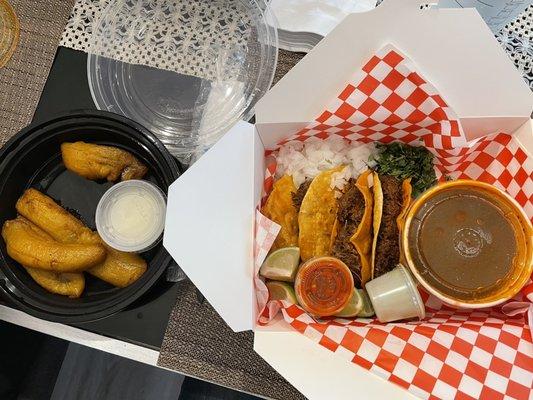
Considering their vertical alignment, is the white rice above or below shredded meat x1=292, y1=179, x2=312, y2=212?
above

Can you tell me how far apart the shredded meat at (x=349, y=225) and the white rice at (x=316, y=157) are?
0.06 metres

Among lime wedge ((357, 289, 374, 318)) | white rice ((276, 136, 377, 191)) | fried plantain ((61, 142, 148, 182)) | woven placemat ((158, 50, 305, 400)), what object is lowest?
woven placemat ((158, 50, 305, 400))

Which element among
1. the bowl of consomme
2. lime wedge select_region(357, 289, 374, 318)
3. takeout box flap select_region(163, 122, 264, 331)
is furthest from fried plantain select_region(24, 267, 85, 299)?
the bowl of consomme

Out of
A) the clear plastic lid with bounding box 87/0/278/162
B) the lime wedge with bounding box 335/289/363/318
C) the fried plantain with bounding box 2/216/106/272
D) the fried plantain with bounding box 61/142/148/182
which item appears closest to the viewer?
the lime wedge with bounding box 335/289/363/318

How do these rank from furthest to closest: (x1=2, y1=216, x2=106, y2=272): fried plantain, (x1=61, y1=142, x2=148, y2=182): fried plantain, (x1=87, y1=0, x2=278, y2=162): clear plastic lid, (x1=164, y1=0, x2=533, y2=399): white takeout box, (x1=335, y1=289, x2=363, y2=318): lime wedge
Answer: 1. (x1=87, y1=0, x2=278, y2=162): clear plastic lid
2. (x1=61, y1=142, x2=148, y2=182): fried plantain
3. (x1=2, y1=216, x2=106, y2=272): fried plantain
4. (x1=335, y1=289, x2=363, y2=318): lime wedge
5. (x1=164, y1=0, x2=533, y2=399): white takeout box

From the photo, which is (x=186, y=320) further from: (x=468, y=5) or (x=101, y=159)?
(x=468, y=5)

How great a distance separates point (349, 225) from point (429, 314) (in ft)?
0.82

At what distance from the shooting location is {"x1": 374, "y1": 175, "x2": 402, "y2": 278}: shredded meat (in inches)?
45.8

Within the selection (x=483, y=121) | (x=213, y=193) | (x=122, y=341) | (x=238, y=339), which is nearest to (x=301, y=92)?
(x=213, y=193)

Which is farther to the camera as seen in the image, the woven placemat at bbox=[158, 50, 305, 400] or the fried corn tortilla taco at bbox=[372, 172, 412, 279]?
the woven placemat at bbox=[158, 50, 305, 400]

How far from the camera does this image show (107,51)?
1.47 metres

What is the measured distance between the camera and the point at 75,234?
129 centimetres

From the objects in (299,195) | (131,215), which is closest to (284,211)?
(299,195)

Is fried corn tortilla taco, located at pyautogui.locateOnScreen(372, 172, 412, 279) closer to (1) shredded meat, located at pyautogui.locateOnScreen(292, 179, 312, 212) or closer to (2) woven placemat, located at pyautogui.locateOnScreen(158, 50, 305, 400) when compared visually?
(1) shredded meat, located at pyautogui.locateOnScreen(292, 179, 312, 212)
